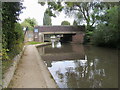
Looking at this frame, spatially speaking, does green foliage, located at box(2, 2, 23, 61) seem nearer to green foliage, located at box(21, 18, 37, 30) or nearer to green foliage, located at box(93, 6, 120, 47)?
green foliage, located at box(93, 6, 120, 47)

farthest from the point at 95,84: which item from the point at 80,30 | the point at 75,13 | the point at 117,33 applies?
the point at 80,30

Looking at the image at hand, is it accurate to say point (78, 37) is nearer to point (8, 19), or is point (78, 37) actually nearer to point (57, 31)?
point (57, 31)

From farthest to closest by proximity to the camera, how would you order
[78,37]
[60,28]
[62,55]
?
[78,37] < [60,28] < [62,55]

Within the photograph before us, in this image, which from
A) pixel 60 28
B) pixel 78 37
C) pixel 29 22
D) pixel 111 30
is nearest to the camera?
pixel 111 30

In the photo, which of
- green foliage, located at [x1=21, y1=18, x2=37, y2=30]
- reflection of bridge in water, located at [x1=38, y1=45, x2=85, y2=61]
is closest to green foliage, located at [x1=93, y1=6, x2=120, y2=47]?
reflection of bridge in water, located at [x1=38, y1=45, x2=85, y2=61]

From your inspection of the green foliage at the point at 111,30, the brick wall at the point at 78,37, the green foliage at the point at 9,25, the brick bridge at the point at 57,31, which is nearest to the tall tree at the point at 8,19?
the green foliage at the point at 9,25

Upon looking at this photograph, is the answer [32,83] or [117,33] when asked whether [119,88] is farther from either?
[117,33]

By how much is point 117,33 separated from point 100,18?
672cm

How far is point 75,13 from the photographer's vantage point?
22953 mm

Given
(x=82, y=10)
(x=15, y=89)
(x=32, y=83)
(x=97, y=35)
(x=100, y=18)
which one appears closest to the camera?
(x=15, y=89)

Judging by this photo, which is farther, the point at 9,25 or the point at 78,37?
the point at 78,37

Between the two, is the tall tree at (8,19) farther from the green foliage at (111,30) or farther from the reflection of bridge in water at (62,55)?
the green foliage at (111,30)

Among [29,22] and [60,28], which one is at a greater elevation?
[29,22]

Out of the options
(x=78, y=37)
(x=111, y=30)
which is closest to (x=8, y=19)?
(x=111, y=30)
